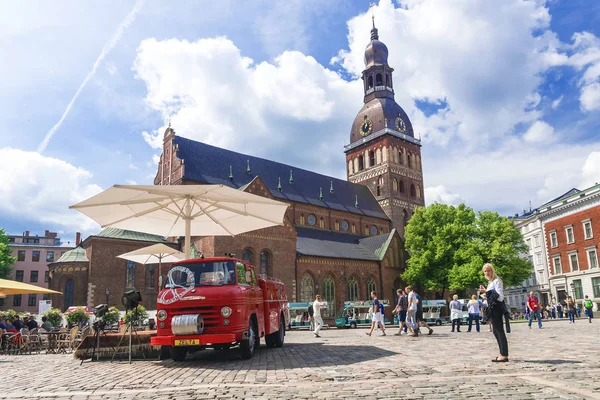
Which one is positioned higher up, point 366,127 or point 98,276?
point 366,127

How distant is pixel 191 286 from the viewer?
1057 centimetres

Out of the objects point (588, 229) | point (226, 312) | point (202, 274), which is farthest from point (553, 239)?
point (226, 312)

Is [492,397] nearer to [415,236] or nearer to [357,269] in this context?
[357,269]

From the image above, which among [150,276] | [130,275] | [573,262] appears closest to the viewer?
[130,275]

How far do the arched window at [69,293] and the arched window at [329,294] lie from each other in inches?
805

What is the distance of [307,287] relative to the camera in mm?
39812

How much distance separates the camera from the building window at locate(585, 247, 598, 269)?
42906 millimetres

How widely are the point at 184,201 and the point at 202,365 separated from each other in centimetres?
525

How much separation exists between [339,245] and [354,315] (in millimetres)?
9966

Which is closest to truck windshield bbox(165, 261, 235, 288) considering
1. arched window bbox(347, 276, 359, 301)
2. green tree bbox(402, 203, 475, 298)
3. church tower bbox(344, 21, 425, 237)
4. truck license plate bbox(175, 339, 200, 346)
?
truck license plate bbox(175, 339, 200, 346)

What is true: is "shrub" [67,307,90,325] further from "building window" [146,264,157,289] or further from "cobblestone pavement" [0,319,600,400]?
"cobblestone pavement" [0,319,600,400]

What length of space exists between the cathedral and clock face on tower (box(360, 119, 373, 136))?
140mm

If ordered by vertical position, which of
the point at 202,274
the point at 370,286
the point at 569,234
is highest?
the point at 569,234

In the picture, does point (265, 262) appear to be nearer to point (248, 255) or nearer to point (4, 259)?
point (248, 255)
